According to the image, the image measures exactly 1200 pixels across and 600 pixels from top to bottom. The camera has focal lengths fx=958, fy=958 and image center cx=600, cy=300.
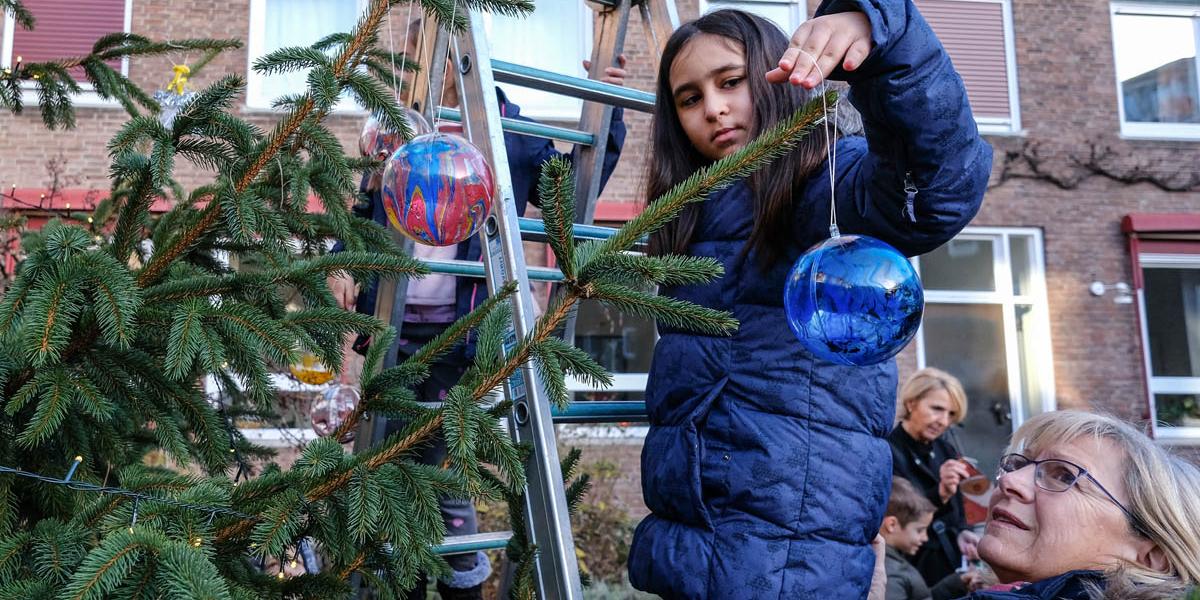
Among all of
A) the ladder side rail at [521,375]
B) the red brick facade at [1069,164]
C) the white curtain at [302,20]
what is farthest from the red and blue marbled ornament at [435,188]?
the white curtain at [302,20]

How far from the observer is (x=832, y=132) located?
1.70m

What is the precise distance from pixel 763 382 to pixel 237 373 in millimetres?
912

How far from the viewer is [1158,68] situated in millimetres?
9727

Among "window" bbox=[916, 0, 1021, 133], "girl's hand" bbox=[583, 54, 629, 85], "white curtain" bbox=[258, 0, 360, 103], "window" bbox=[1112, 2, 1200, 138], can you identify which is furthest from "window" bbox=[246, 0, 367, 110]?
"window" bbox=[1112, 2, 1200, 138]

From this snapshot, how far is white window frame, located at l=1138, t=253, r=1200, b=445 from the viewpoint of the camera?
29.5 feet

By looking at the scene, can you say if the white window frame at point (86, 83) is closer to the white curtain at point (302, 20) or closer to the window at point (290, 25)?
the window at point (290, 25)

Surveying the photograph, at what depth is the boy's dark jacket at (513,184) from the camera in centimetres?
282

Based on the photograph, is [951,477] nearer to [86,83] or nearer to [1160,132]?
[1160,132]

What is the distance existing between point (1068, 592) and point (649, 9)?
2.14 metres

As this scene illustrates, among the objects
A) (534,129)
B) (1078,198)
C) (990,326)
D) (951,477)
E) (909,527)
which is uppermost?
(1078,198)

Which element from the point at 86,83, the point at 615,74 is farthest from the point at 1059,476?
the point at 86,83

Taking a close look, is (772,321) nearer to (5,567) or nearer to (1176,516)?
(1176,516)

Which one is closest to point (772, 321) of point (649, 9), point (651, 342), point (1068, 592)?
point (1068, 592)

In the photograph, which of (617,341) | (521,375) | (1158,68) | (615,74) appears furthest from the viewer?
(1158,68)
